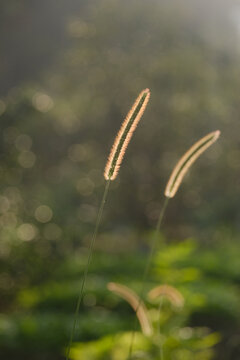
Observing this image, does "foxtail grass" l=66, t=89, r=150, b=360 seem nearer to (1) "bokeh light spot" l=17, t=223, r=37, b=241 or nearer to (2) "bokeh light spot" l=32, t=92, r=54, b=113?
(1) "bokeh light spot" l=17, t=223, r=37, b=241

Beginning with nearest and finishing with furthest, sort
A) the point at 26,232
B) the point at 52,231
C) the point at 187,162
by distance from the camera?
the point at 187,162, the point at 26,232, the point at 52,231

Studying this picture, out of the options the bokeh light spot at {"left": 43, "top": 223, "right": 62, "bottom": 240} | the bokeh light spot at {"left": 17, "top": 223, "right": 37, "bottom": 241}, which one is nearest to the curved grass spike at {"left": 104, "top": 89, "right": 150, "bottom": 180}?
the bokeh light spot at {"left": 17, "top": 223, "right": 37, "bottom": 241}

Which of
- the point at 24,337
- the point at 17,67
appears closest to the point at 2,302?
the point at 24,337

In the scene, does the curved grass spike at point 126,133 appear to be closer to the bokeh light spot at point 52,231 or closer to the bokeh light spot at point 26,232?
the bokeh light spot at point 26,232

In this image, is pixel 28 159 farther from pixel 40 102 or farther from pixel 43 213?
pixel 43 213

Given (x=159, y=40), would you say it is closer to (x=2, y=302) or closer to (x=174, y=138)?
(x=174, y=138)

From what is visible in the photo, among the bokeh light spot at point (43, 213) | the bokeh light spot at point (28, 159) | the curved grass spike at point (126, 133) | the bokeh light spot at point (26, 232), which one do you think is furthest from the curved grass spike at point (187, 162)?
the bokeh light spot at point (28, 159)

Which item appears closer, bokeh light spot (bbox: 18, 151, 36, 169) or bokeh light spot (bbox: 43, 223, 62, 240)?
bokeh light spot (bbox: 43, 223, 62, 240)

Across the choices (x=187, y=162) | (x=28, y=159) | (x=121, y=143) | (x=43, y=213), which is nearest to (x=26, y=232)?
(x=43, y=213)
